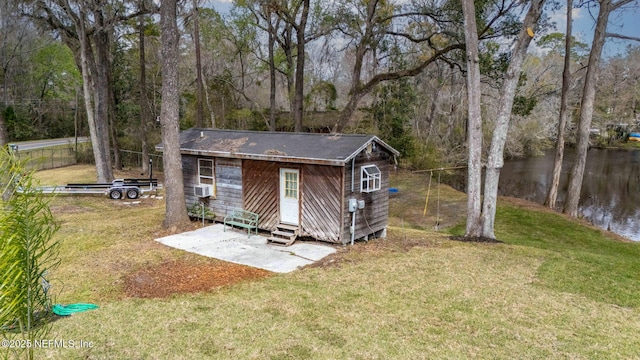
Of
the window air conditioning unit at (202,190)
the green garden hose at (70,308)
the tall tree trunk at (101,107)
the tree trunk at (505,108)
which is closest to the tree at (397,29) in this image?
the tree trunk at (505,108)

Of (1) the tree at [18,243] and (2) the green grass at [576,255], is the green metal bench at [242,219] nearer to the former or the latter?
(2) the green grass at [576,255]

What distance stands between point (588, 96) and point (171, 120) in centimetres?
1582

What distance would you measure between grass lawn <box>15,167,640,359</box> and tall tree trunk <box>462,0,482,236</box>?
114cm

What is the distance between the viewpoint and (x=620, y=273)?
870 cm

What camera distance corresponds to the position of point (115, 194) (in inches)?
631

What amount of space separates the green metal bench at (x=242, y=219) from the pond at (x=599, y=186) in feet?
47.7

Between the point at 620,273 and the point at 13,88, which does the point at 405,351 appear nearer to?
the point at 620,273

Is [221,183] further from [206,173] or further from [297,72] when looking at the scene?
[297,72]

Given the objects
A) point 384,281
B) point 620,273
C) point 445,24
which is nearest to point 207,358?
point 384,281

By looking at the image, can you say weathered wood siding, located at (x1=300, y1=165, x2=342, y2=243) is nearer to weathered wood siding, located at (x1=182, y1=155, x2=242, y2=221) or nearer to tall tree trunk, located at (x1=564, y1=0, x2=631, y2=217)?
weathered wood siding, located at (x1=182, y1=155, x2=242, y2=221)

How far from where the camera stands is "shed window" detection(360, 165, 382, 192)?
404 inches

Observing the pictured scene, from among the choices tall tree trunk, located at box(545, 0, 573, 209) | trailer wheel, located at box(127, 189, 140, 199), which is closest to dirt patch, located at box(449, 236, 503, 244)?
tall tree trunk, located at box(545, 0, 573, 209)

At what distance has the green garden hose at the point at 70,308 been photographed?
19.5ft

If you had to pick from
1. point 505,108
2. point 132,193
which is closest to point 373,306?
point 505,108
